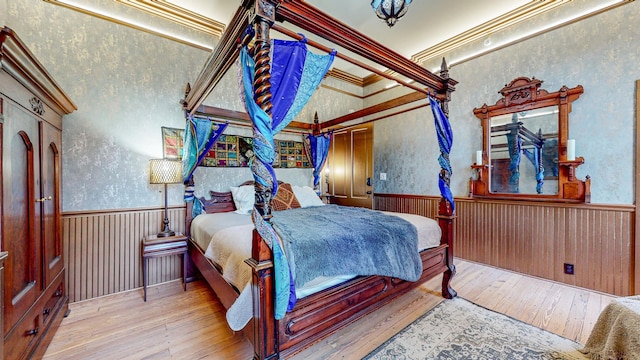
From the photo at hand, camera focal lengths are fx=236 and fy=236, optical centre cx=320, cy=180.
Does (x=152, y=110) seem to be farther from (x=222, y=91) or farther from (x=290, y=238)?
(x=290, y=238)

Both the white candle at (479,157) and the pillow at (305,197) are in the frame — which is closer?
the white candle at (479,157)

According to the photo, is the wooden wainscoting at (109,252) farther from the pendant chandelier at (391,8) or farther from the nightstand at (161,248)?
the pendant chandelier at (391,8)

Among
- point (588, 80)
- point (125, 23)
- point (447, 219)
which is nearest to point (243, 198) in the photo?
point (125, 23)

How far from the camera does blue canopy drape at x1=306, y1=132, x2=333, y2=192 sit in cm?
432

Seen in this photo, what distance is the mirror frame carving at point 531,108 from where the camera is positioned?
8.83 feet

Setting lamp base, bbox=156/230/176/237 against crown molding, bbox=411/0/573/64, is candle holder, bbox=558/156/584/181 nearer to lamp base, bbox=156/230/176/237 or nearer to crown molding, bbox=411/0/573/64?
crown molding, bbox=411/0/573/64

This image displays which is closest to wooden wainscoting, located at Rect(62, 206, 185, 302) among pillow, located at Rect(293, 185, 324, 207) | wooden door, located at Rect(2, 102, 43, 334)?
wooden door, located at Rect(2, 102, 43, 334)

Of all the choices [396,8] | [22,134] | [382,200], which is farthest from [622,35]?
[22,134]

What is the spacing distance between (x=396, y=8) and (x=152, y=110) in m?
2.96

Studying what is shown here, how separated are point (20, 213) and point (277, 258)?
1654mm

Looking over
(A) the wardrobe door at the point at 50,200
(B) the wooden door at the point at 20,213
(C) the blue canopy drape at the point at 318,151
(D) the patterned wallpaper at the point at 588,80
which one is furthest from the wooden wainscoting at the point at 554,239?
(A) the wardrobe door at the point at 50,200

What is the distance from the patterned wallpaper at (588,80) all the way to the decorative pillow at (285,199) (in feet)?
8.57

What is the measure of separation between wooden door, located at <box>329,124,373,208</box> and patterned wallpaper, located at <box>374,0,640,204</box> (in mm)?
1412

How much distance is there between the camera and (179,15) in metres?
3.00
